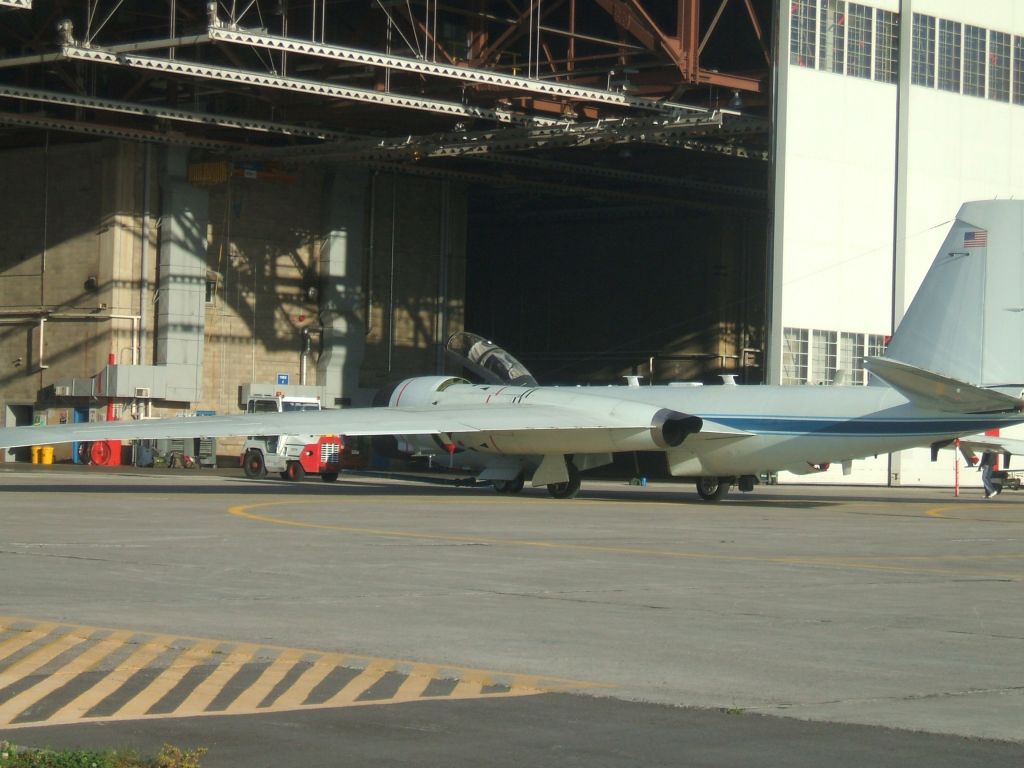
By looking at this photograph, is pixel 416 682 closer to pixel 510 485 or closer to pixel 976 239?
pixel 976 239

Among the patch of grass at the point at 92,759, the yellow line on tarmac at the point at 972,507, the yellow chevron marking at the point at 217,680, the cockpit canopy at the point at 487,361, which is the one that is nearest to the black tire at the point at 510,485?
the cockpit canopy at the point at 487,361

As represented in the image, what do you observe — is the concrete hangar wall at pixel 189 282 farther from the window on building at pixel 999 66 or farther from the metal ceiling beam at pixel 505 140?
the window on building at pixel 999 66

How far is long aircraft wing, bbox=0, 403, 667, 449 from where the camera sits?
1101 inches

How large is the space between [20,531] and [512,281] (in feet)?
186

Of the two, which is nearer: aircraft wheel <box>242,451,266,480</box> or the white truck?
the white truck

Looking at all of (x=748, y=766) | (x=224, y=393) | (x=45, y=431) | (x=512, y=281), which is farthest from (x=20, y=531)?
(x=512, y=281)

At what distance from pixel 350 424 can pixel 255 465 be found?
1527 cm

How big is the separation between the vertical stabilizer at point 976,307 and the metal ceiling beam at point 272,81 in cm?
2050

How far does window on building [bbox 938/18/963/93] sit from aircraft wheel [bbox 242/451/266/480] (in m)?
27.1

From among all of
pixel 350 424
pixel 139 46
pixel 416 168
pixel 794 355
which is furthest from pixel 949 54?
pixel 350 424

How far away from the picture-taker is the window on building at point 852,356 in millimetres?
48938

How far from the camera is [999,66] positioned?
2031 inches

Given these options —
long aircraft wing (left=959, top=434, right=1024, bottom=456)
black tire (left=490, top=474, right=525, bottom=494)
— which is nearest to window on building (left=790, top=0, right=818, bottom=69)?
long aircraft wing (left=959, top=434, right=1024, bottom=456)

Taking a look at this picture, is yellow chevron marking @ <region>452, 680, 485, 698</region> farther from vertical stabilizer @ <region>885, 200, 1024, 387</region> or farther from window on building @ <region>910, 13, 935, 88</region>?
window on building @ <region>910, 13, 935, 88</region>
